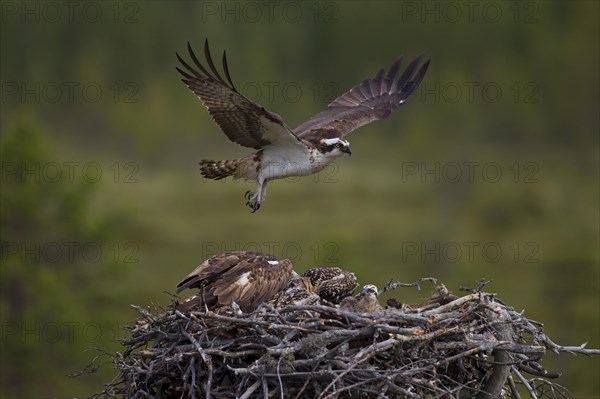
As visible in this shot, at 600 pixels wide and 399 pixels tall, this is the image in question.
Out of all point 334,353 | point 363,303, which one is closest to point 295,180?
point 363,303

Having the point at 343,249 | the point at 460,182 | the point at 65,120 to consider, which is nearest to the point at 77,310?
the point at 343,249

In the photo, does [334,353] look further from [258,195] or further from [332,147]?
[332,147]

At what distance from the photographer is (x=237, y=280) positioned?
9195 mm

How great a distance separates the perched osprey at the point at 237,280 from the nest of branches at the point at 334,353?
35cm

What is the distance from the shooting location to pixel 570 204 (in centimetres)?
5634

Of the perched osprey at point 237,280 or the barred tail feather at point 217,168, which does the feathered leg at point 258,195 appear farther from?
the perched osprey at point 237,280

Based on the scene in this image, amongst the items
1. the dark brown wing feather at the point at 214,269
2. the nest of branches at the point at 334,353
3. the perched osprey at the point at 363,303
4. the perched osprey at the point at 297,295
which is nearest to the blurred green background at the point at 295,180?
the dark brown wing feather at the point at 214,269

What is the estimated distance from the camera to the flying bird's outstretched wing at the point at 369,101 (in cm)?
1312

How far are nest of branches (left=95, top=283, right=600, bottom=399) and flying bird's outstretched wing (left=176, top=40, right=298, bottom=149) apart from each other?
105 inches

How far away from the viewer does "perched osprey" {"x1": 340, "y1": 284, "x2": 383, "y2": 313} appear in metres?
8.85

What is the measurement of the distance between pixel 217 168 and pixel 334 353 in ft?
12.6

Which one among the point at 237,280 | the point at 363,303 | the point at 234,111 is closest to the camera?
the point at 363,303

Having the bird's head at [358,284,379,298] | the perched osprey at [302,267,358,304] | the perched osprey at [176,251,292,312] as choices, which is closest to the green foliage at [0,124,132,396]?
the perched osprey at [302,267,358,304]

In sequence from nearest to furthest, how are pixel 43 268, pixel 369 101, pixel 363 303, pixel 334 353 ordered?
pixel 334 353 → pixel 363 303 → pixel 369 101 → pixel 43 268
